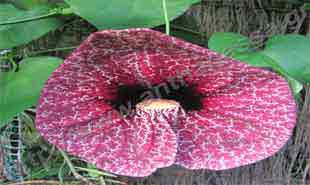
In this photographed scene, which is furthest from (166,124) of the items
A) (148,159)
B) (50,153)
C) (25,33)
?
(50,153)

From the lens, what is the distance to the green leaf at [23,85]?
0.36m

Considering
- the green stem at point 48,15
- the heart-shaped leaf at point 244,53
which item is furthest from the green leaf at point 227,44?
the green stem at point 48,15

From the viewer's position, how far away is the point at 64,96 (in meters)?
0.32

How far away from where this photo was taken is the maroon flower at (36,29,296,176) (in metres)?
0.30

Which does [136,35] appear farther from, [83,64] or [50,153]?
[50,153]

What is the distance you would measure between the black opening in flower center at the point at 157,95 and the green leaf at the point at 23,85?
7 centimetres

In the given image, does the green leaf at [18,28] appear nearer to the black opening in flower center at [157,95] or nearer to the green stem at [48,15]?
the green stem at [48,15]

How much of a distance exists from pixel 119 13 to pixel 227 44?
10 cm

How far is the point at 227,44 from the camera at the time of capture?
39 centimetres

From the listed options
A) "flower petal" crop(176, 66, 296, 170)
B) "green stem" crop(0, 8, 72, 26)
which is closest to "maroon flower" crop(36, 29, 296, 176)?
"flower petal" crop(176, 66, 296, 170)

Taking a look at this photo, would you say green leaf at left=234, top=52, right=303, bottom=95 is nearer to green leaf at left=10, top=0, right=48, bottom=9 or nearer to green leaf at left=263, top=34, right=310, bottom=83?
green leaf at left=263, top=34, right=310, bottom=83

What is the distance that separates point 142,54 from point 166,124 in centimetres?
9

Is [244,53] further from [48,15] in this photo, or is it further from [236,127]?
[48,15]

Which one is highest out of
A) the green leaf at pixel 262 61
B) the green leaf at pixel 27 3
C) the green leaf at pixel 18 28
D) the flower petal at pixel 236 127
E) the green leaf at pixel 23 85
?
the green leaf at pixel 27 3
